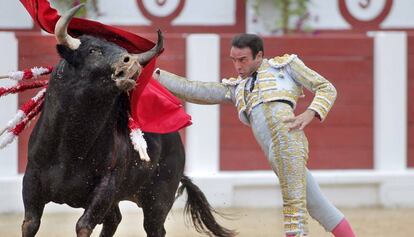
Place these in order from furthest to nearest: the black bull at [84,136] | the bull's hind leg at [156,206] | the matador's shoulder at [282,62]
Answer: the bull's hind leg at [156,206], the matador's shoulder at [282,62], the black bull at [84,136]

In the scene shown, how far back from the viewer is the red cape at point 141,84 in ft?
14.1

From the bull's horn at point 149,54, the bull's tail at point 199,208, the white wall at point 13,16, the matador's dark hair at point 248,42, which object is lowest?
the bull's tail at point 199,208

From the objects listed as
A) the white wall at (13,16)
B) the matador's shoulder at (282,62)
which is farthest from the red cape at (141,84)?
the white wall at (13,16)

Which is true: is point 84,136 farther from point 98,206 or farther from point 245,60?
point 245,60

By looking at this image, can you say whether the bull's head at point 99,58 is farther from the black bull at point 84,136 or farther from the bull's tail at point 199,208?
the bull's tail at point 199,208

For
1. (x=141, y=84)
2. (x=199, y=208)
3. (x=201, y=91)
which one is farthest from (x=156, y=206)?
(x=141, y=84)

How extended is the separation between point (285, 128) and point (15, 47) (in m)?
3.29

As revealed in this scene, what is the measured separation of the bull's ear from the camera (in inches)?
161

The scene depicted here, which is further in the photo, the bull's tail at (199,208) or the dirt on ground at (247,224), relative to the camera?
the dirt on ground at (247,224)

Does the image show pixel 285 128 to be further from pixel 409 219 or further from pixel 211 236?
pixel 409 219

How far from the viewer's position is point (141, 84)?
14.4ft

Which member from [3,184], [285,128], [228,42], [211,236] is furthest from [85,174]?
[228,42]

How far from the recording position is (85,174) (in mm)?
4305

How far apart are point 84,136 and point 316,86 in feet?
2.95
